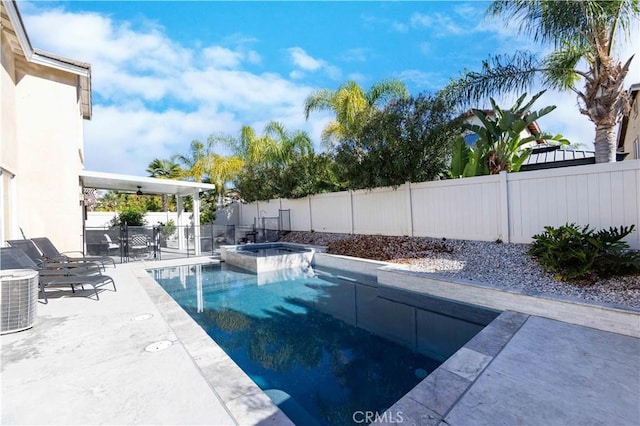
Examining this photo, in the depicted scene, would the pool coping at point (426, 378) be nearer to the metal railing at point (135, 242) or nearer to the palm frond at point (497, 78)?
the palm frond at point (497, 78)

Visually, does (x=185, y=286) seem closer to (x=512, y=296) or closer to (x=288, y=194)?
(x=512, y=296)

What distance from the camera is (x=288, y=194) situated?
17422mm

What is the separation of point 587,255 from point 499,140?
16.7 feet

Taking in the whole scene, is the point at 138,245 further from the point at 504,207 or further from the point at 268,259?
the point at 504,207

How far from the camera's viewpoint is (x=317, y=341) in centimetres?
505

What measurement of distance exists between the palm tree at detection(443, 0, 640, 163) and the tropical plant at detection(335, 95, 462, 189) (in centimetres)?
179

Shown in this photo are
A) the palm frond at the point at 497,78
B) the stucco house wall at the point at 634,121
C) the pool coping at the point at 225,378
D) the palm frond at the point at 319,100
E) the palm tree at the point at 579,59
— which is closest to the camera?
the pool coping at the point at 225,378

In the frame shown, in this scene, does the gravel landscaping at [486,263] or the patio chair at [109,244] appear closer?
the gravel landscaping at [486,263]

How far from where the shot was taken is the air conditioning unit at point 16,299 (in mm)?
4145

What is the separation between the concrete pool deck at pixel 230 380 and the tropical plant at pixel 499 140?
632cm

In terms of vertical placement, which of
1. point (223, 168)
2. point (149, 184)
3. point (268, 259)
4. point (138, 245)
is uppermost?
point (223, 168)

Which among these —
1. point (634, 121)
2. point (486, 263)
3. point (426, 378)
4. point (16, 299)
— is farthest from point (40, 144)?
point (634, 121)

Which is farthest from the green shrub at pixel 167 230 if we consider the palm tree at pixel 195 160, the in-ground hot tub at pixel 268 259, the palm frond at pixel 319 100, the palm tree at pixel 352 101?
the palm frond at pixel 319 100

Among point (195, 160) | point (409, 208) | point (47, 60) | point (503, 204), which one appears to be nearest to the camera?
point (503, 204)
